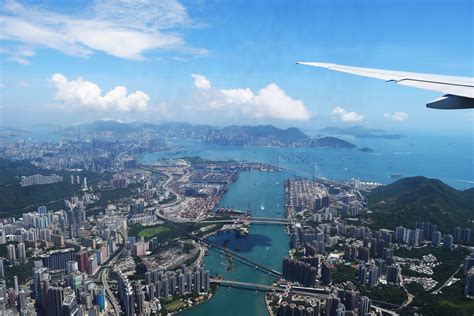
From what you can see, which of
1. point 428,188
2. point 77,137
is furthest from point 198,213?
point 77,137

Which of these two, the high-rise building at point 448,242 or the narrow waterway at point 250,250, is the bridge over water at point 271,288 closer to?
the narrow waterway at point 250,250

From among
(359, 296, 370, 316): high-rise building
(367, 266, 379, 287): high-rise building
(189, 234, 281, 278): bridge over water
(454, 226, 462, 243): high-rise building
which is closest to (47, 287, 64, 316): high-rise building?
(189, 234, 281, 278): bridge over water

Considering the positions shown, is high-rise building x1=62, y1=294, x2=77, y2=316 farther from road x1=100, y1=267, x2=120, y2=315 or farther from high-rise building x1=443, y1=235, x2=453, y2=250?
high-rise building x1=443, y1=235, x2=453, y2=250

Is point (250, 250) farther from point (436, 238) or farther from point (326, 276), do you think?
point (436, 238)

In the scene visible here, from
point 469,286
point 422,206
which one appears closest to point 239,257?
point 469,286

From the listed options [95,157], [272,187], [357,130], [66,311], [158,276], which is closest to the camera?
[66,311]

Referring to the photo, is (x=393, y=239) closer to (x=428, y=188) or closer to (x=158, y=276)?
(x=428, y=188)

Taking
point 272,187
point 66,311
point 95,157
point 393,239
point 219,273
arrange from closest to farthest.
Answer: point 66,311
point 219,273
point 393,239
point 272,187
point 95,157
